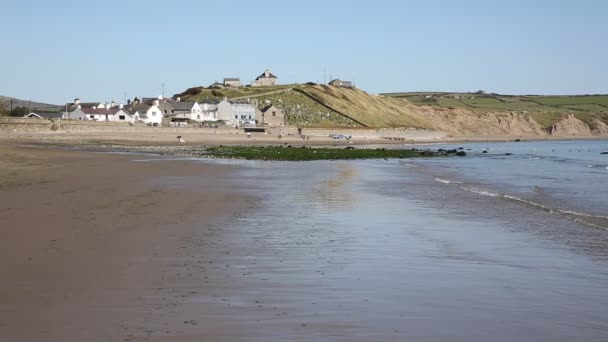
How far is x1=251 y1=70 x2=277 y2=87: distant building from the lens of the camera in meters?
182

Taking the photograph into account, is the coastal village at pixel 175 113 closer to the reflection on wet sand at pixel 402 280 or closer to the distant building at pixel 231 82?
the distant building at pixel 231 82

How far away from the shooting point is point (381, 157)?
200 feet

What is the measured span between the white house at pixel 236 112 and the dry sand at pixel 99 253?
9568 cm

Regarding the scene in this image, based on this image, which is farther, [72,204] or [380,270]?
[72,204]

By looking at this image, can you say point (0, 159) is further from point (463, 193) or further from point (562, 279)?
point (562, 279)

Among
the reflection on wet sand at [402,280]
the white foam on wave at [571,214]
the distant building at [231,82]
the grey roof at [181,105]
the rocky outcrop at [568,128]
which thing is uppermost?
the distant building at [231,82]

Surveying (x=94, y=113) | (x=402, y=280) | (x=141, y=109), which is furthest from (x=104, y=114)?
(x=402, y=280)

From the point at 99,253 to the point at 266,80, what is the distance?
17388 cm

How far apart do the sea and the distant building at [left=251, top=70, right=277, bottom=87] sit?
6310 inches


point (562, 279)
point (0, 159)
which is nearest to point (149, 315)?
point (562, 279)

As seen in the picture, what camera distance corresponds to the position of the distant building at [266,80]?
182175 mm

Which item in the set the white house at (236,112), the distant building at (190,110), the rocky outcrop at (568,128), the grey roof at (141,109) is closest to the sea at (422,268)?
the grey roof at (141,109)

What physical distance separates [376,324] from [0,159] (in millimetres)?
36395

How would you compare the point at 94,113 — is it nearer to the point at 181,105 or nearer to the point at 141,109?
the point at 141,109
